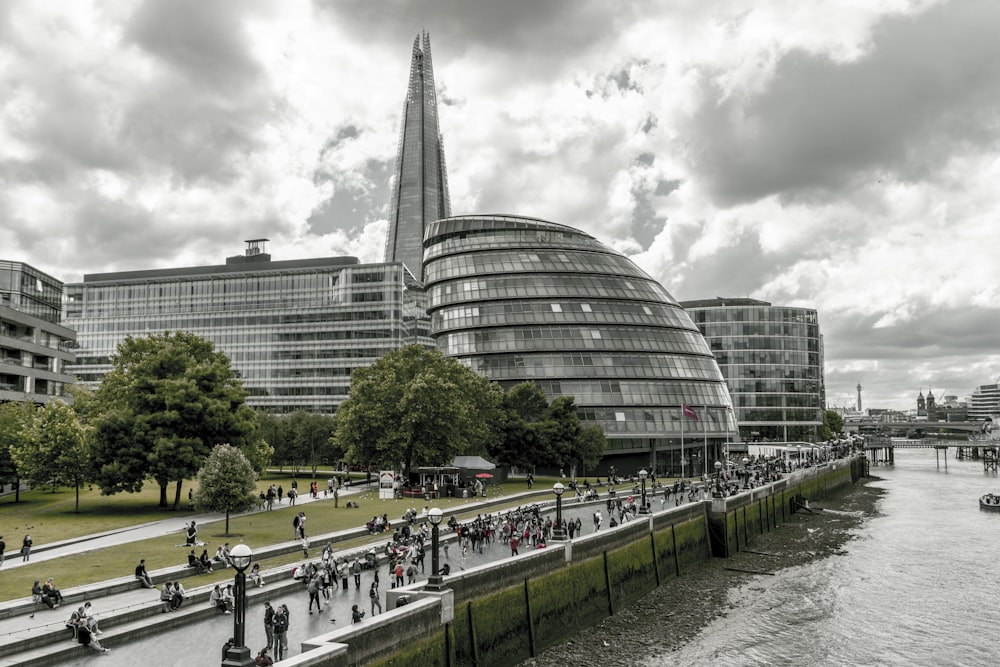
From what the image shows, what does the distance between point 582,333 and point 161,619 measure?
7493 centimetres

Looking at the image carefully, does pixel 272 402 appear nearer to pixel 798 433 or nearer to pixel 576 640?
pixel 798 433

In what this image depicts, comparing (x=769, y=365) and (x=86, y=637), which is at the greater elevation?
(x=769, y=365)

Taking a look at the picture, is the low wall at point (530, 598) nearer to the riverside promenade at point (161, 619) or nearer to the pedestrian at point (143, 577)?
the riverside promenade at point (161, 619)

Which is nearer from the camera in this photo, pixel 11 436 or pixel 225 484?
pixel 225 484

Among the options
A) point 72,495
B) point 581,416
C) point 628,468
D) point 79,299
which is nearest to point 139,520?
point 72,495

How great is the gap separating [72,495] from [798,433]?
151 metres

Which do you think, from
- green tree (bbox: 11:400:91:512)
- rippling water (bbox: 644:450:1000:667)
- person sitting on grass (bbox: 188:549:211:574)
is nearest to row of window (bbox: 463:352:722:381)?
rippling water (bbox: 644:450:1000:667)

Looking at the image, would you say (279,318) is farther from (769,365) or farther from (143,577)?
(143,577)

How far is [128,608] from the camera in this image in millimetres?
26969

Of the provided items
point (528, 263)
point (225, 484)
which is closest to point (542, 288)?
point (528, 263)

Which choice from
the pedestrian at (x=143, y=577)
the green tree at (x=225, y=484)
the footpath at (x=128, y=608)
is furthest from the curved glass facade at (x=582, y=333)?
the pedestrian at (x=143, y=577)

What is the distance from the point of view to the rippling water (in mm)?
33719

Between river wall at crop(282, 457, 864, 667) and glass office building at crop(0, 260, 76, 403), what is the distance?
51.9 m

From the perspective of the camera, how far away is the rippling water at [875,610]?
1328 inches
